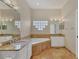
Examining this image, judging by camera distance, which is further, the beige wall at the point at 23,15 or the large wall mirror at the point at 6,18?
the beige wall at the point at 23,15

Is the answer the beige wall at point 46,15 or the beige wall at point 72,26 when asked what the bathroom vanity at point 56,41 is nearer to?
the beige wall at point 46,15

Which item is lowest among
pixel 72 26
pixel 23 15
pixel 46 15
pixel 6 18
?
pixel 72 26

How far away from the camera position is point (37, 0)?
22.8 ft

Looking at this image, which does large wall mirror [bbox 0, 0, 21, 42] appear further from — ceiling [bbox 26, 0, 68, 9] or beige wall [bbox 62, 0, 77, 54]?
ceiling [bbox 26, 0, 68, 9]

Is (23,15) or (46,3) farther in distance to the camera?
(46,3)

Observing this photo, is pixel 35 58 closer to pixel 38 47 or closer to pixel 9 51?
pixel 38 47

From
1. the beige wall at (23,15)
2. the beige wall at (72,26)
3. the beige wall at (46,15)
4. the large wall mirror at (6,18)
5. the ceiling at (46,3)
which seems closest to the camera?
the large wall mirror at (6,18)

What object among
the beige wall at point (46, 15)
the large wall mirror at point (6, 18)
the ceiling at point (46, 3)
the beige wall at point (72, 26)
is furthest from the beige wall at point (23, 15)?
the beige wall at point (46, 15)

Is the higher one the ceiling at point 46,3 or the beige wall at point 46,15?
the ceiling at point 46,3

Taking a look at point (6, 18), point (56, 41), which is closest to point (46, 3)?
point (56, 41)

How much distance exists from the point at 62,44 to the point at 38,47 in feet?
9.69

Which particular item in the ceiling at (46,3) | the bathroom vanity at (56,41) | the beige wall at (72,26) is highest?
the ceiling at (46,3)

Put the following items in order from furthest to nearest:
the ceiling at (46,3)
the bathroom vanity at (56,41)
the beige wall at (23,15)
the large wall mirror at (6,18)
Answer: the bathroom vanity at (56,41) → the ceiling at (46,3) → the beige wall at (23,15) → the large wall mirror at (6,18)

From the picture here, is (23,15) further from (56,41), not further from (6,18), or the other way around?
(56,41)
